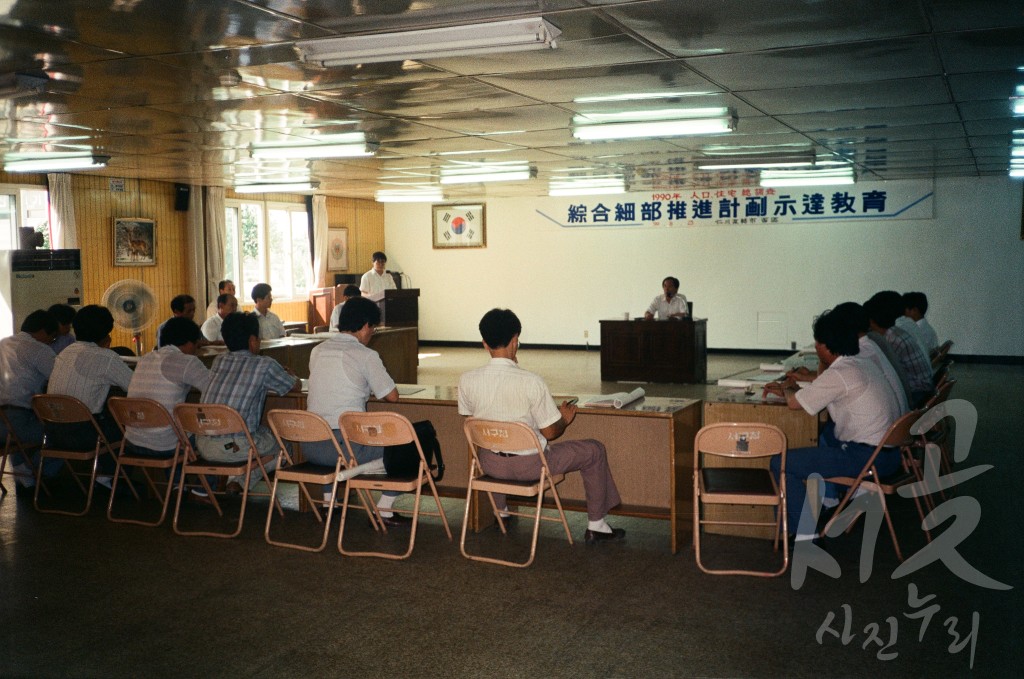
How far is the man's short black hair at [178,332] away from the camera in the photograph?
5.75 metres

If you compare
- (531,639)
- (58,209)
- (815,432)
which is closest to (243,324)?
(531,639)

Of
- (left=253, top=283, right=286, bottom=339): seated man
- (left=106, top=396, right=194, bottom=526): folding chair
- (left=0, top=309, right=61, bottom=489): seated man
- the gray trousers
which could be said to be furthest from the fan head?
the gray trousers

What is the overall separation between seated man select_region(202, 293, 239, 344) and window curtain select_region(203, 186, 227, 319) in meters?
4.23

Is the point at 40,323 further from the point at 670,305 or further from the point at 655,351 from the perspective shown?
the point at 670,305

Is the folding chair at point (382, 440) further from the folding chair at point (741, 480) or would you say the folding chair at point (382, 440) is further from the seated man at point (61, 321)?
the seated man at point (61, 321)

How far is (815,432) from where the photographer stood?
496 centimetres

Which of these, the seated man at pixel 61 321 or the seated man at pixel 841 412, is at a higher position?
the seated man at pixel 61 321

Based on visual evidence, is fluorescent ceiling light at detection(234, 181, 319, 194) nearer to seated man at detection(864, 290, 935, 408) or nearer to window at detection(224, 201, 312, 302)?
window at detection(224, 201, 312, 302)

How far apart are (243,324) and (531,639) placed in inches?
111

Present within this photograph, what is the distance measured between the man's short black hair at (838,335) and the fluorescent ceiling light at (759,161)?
5.28 meters

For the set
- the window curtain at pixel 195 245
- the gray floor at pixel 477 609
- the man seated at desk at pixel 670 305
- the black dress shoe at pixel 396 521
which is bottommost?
the gray floor at pixel 477 609

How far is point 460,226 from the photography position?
1686 centimetres

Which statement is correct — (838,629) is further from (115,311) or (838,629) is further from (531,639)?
(115,311)

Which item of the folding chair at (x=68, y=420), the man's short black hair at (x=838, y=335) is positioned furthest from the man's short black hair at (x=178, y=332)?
the man's short black hair at (x=838, y=335)
